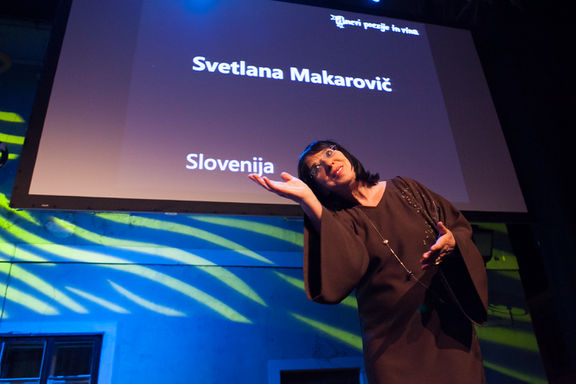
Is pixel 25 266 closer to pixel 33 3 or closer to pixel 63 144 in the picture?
pixel 63 144

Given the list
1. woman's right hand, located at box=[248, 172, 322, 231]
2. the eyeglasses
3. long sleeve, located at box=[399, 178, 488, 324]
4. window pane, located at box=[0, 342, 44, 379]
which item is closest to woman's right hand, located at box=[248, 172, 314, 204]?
woman's right hand, located at box=[248, 172, 322, 231]

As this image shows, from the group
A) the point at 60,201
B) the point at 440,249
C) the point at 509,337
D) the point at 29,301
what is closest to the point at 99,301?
the point at 29,301

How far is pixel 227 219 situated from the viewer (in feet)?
8.48

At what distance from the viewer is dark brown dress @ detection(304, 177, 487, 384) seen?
1.05 m

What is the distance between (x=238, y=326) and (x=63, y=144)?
1.35m

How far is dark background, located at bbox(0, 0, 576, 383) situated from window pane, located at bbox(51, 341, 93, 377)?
2.03 m

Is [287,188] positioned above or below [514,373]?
above

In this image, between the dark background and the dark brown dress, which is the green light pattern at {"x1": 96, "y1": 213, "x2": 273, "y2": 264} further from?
the dark background

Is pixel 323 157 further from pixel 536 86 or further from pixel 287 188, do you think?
pixel 536 86

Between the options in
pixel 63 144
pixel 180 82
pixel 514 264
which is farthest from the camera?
pixel 514 264

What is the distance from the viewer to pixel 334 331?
2.43m

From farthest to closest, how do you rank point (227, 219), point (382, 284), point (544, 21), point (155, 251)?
1. point (544, 21)
2. point (227, 219)
3. point (155, 251)
4. point (382, 284)

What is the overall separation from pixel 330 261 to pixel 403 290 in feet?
0.85

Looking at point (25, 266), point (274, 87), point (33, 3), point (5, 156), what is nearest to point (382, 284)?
point (274, 87)
